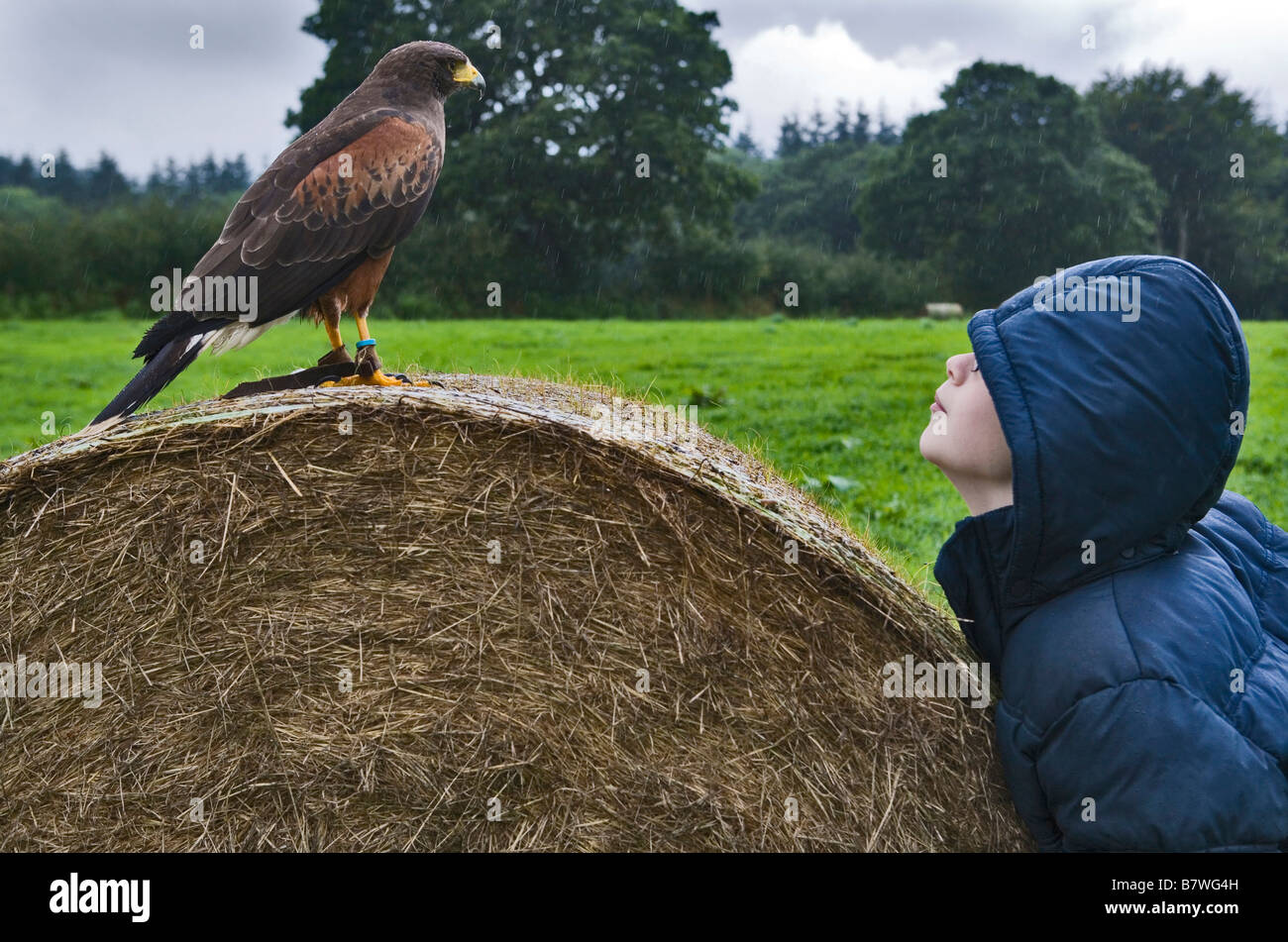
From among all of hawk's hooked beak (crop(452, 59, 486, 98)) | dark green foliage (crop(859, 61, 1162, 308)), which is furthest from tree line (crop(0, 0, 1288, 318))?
hawk's hooked beak (crop(452, 59, 486, 98))

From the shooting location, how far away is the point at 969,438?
221 cm

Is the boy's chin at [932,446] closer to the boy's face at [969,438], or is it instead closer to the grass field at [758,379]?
the boy's face at [969,438]

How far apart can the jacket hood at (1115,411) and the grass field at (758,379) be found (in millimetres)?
2110

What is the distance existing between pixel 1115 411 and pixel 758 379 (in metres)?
7.87

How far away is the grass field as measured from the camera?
21.0 ft

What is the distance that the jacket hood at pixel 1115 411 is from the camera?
6.49ft

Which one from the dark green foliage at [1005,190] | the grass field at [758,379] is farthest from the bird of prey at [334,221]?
the dark green foliage at [1005,190]

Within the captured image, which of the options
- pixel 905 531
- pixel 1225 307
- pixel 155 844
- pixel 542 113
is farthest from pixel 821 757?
pixel 542 113

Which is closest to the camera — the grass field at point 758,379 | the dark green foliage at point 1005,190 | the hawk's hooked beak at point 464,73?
the hawk's hooked beak at point 464,73

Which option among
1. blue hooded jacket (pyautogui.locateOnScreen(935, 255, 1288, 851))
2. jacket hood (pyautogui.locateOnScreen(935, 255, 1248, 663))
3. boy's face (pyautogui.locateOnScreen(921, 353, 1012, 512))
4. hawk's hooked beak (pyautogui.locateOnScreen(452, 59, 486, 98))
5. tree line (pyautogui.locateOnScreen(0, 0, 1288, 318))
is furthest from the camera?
tree line (pyautogui.locateOnScreen(0, 0, 1288, 318))

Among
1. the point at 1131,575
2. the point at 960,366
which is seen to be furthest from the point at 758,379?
the point at 1131,575

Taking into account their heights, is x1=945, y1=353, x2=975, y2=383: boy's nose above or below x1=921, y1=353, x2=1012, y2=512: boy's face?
above

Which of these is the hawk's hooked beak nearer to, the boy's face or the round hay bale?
the round hay bale

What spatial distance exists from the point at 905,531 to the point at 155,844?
4.30 metres
